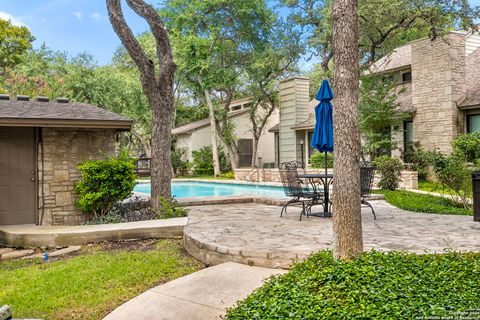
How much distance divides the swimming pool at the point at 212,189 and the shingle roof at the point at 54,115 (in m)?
7.75

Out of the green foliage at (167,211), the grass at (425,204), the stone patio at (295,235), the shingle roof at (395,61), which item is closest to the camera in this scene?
the stone patio at (295,235)

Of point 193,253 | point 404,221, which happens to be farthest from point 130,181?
point 404,221

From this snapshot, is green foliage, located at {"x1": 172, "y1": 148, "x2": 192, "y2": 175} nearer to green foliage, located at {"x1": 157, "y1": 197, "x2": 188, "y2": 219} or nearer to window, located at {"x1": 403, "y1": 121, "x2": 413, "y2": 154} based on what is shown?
window, located at {"x1": 403, "y1": 121, "x2": 413, "y2": 154}

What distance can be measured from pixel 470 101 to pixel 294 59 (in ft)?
28.9

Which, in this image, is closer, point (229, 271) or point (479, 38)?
point (229, 271)

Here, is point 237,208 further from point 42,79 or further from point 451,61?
point 42,79

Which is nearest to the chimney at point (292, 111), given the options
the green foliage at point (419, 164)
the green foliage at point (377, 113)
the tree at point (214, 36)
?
the tree at point (214, 36)

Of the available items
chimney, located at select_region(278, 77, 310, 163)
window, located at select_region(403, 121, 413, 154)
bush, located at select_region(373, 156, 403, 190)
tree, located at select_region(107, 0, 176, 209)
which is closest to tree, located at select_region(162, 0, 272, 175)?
chimney, located at select_region(278, 77, 310, 163)

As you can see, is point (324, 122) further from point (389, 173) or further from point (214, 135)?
point (214, 135)

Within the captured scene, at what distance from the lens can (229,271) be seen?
14.7ft

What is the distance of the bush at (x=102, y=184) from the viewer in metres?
7.76

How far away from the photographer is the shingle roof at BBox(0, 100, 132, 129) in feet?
24.0

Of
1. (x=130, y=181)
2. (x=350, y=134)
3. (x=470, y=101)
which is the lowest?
(x=130, y=181)

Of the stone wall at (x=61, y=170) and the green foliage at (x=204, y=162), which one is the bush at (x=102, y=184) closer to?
the stone wall at (x=61, y=170)
